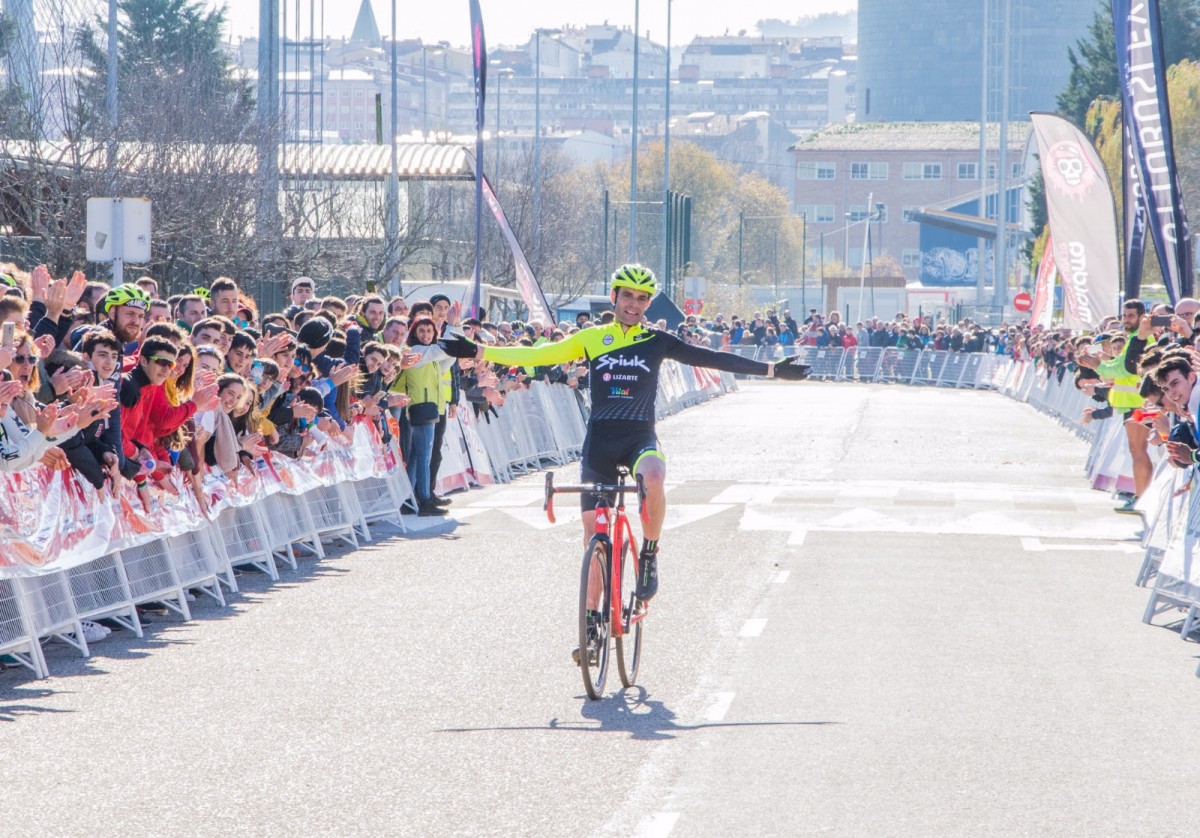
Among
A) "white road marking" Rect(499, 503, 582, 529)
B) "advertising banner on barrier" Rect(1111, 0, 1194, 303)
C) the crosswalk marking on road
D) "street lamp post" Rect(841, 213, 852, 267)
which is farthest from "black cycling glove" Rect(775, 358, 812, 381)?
"street lamp post" Rect(841, 213, 852, 267)

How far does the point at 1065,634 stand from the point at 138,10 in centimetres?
5904

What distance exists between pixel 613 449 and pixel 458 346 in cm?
91

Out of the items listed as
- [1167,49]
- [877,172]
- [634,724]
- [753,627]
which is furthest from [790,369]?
[877,172]

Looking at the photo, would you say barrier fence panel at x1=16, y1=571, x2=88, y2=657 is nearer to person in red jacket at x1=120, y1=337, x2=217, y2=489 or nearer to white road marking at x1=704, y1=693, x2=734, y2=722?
person in red jacket at x1=120, y1=337, x2=217, y2=489

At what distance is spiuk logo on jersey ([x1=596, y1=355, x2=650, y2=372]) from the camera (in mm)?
9562

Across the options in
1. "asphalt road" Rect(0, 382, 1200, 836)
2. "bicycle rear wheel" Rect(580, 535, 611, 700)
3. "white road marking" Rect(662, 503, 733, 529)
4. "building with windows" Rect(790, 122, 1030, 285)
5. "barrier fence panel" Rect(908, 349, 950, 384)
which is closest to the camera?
"asphalt road" Rect(0, 382, 1200, 836)

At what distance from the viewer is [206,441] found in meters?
12.8

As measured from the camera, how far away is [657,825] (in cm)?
646

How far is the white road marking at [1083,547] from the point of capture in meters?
15.4

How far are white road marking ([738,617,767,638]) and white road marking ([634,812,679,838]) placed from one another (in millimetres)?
4174

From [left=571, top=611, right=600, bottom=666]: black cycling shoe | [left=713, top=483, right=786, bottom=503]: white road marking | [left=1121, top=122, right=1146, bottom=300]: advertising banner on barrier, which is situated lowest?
[left=713, top=483, right=786, bottom=503]: white road marking

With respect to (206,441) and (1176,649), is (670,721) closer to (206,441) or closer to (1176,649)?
(1176,649)

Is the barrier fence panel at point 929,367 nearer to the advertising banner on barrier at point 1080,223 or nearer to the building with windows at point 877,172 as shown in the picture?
the advertising banner on barrier at point 1080,223

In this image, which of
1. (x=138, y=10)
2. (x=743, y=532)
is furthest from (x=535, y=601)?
(x=138, y=10)
